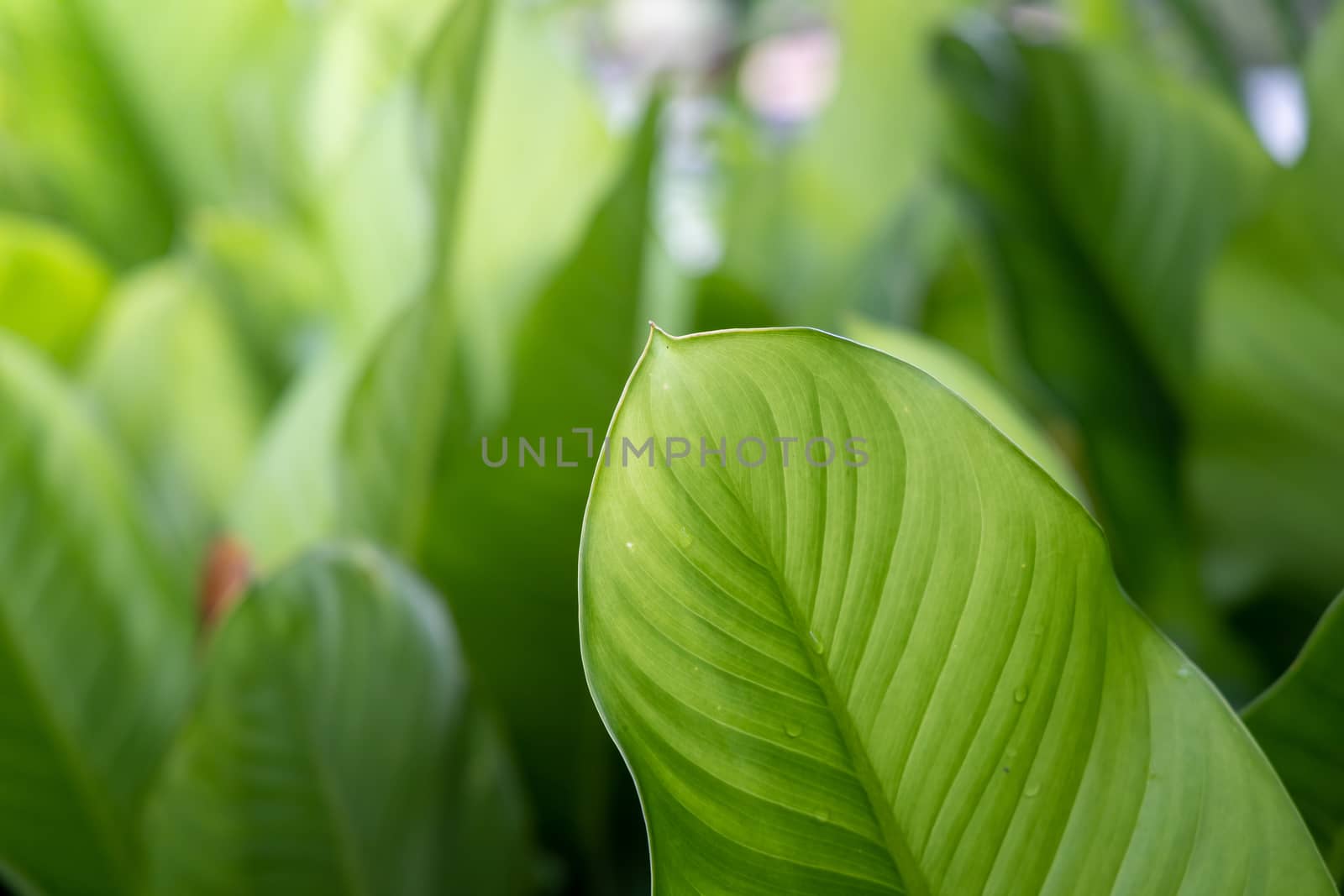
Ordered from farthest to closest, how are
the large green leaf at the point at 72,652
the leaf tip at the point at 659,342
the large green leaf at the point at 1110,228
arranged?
the large green leaf at the point at 1110,228, the large green leaf at the point at 72,652, the leaf tip at the point at 659,342

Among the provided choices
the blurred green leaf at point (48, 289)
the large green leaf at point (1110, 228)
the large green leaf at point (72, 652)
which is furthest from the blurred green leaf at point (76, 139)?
the large green leaf at point (1110, 228)

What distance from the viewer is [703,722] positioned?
0.14m

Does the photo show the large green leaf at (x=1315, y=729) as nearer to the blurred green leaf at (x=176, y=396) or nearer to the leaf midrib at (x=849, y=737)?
the leaf midrib at (x=849, y=737)

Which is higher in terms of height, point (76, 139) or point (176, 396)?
point (76, 139)

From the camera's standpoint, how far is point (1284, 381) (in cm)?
32

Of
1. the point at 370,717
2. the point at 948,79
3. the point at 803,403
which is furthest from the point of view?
the point at 948,79

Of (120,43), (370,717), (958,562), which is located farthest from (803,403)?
(120,43)

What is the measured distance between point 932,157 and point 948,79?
38 mm

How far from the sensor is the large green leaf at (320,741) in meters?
0.22

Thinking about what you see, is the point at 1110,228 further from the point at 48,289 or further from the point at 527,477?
the point at 48,289

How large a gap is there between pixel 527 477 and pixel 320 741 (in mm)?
82

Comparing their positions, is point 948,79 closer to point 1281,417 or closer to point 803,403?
point 1281,417

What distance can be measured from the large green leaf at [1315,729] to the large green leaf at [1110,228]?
6.5 inches

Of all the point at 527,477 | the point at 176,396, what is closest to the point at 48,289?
the point at 176,396
